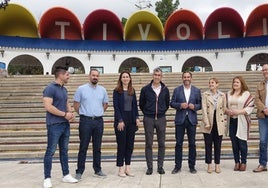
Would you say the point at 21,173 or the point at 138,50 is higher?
the point at 138,50

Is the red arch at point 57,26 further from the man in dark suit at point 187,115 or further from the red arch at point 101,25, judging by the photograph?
A: the man in dark suit at point 187,115

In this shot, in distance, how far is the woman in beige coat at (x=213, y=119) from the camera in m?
5.45

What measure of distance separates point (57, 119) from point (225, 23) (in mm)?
22959

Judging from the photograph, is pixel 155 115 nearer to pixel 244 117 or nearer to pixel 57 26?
pixel 244 117

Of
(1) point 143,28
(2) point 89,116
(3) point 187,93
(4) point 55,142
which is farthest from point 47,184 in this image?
(1) point 143,28

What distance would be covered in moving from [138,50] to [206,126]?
19791 mm

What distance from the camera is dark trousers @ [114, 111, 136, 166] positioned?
5.25 metres

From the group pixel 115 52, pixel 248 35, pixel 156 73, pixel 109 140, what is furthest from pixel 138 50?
pixel 156 73

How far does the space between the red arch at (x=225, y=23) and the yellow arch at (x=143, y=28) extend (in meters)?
3.64

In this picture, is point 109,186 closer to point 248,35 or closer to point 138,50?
point 138,50

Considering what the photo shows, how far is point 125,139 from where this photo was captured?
5289 millimetres

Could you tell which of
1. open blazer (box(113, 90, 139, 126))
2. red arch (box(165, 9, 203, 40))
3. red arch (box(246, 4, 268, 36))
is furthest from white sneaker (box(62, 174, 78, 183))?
red arch (box(246, 4, 268, 36))

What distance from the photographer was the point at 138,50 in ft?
81.5

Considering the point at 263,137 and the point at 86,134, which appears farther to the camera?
the point at 263,137
